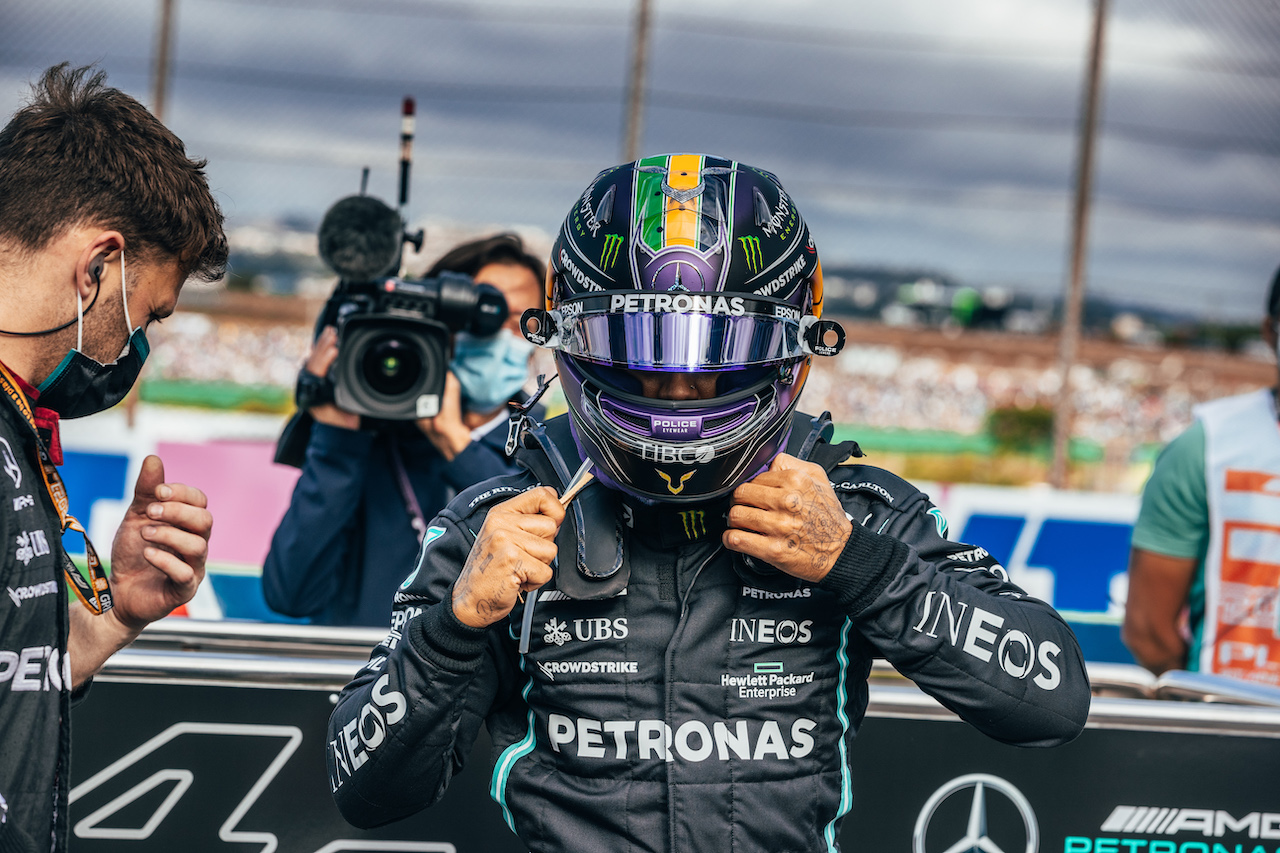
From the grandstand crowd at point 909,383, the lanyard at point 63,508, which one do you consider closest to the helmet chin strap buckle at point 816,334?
the lanyard at point 63,508

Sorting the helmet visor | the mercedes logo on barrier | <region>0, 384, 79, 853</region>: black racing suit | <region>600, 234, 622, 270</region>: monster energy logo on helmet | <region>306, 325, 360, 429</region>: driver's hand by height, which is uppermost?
<region>600, 234, 622, 270</region>: monster energy logo on helmet

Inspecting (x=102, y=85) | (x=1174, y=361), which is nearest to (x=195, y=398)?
(x=102, y=85)

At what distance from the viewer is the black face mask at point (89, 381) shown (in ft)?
5.61

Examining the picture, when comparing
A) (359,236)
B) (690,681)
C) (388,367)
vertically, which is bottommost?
(690,681)

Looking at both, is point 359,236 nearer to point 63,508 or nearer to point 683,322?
point 63,508

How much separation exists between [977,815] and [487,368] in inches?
73.1

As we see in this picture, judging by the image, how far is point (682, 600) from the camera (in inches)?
68.1

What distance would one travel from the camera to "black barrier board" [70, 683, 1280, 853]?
7.73 feet

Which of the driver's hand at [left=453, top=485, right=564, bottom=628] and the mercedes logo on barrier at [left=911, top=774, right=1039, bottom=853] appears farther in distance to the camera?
the mercedes logo on barrier at [left=911, top=774, right=1039, bottom=853]

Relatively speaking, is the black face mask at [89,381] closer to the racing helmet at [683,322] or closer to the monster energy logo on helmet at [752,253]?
the racing helmet at [683,322]

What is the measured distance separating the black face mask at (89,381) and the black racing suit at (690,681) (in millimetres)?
598

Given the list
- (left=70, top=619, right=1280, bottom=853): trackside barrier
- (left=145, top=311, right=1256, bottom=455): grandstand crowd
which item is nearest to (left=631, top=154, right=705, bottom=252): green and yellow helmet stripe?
(left=70, top=619, right=1280, bottom=853): trackside barrier

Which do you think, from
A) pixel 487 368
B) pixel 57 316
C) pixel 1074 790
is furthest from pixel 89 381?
pixel 1074 790

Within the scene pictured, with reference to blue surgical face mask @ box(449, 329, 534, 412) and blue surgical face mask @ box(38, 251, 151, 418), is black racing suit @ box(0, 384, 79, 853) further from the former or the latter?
blue surgical face mask @ box(449, 329, 534, 412)
